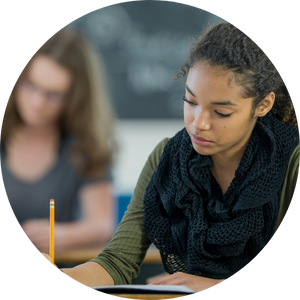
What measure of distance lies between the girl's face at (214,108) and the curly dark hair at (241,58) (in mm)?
17

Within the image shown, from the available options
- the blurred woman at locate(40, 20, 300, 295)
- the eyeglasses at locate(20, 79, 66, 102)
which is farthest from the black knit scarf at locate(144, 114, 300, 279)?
the eyeglasses at locate(20, 79, 66, 102)

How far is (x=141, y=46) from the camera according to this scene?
0.79 meters

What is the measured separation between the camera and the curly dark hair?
692mm

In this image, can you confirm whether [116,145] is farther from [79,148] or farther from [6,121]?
[6,121]

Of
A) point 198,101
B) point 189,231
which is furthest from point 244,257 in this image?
point 198,101

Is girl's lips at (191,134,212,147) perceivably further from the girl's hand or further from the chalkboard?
the girl's hand

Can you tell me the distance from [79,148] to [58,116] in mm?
88

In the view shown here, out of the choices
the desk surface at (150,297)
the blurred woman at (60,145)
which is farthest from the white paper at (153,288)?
the blurred woman at (60,145)

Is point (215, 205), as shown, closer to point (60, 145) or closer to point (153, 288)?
point (153, 288)

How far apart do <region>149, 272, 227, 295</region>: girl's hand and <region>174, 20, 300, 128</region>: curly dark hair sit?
0.40 meters

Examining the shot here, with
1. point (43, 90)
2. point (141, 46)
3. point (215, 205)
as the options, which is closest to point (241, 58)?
point (141, 46)

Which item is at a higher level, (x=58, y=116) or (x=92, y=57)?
(x=92, y=57)

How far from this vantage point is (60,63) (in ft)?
2.60

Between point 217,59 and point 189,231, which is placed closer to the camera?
point 217,59
